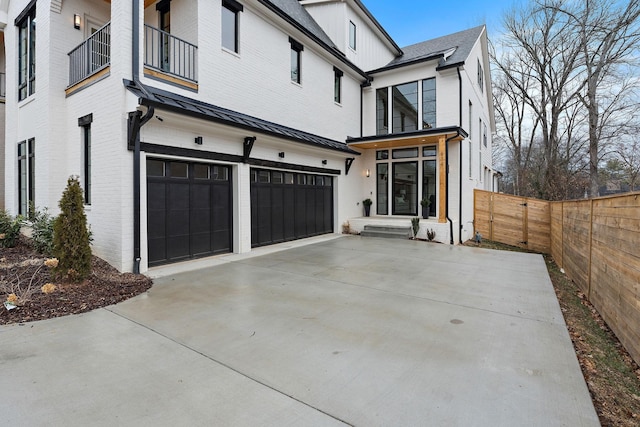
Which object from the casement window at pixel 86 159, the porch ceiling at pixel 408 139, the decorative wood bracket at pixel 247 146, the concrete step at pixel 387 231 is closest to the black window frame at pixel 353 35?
the porch ceiling at pixel 408 139

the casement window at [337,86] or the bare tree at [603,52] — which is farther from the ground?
the bare tree at [603,52]

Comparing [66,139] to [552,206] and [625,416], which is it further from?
[552,206]

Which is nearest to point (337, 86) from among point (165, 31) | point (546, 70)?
point (165, 31)

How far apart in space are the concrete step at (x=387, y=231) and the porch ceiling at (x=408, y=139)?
329 cm

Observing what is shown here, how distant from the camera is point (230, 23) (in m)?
8.31

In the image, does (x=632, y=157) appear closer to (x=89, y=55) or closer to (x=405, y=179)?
(x=405, y=179)

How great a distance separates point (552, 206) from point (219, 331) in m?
10.3

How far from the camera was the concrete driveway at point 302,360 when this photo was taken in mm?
2246

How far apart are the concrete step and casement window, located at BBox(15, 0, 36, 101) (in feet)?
36.0

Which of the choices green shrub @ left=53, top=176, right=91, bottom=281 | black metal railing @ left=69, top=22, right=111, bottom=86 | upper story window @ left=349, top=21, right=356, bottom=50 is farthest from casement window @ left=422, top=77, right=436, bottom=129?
green shrub @ left=53, top=176, right=91, bottom=281

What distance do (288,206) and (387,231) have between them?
3.90 metres

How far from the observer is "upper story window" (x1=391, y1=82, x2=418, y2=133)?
42.7 feet

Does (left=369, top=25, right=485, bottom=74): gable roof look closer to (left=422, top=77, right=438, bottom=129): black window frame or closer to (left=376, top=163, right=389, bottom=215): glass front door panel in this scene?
(left=422, top=77, right=438, bottom=129): black window frame

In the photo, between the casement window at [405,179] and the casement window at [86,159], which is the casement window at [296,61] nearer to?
the casement window at [405,179]
